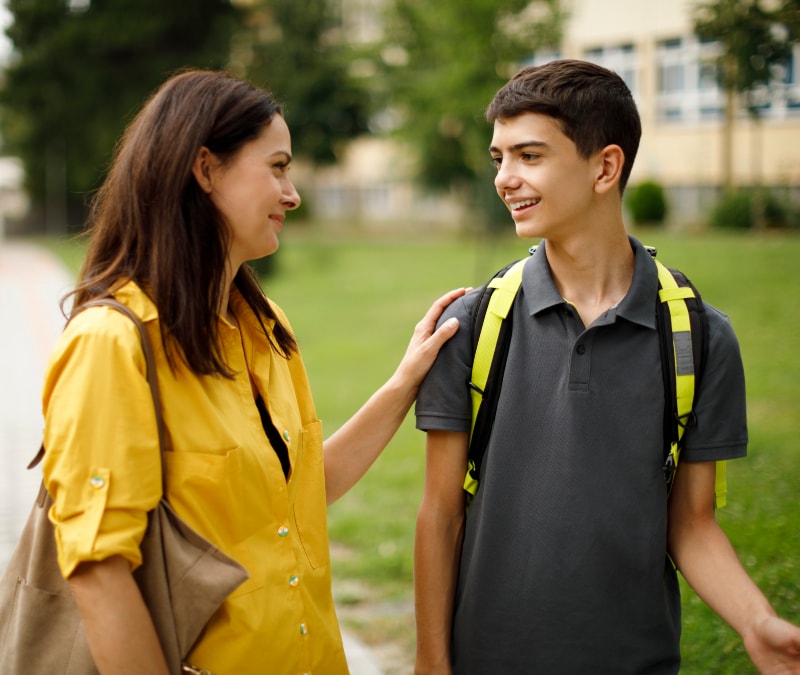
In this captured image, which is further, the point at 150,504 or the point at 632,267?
the point at 632,267

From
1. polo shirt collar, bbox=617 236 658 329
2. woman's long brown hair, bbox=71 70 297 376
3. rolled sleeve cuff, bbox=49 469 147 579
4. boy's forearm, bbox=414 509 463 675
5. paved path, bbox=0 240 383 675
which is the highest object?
woman's long brown hair, bbox=71 70 297 376

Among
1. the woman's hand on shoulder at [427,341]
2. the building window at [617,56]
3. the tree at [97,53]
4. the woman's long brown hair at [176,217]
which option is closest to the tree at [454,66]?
the building window at [617,56]

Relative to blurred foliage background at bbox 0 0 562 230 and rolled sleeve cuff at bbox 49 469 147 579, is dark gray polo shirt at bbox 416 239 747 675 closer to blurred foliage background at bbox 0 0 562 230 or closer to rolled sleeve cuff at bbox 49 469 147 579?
rolled sleeve cuff at bbox 49 469 147 579

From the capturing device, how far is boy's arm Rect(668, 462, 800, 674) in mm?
2391

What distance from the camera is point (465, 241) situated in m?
28.6

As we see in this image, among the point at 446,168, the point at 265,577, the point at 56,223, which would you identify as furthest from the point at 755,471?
the point at 56,223

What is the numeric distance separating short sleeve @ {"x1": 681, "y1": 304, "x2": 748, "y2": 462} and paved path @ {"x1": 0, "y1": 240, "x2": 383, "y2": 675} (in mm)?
1865

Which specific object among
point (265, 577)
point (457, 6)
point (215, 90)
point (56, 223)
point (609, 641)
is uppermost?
point (457, 6)

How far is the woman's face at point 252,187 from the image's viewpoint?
7.64 feet

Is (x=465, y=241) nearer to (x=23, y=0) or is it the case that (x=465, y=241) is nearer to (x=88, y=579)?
(x=23, y=0)

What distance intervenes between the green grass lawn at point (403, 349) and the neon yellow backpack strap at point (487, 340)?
2.13m

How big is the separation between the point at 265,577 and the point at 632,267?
122 cm

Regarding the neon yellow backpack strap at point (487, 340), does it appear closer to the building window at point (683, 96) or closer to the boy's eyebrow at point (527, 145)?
the boy's eyebrow at point (527, 145)

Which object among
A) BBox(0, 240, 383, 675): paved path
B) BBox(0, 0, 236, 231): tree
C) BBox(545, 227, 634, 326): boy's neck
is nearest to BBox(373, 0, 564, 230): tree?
BBox(0, 0, 236, 231): tree
